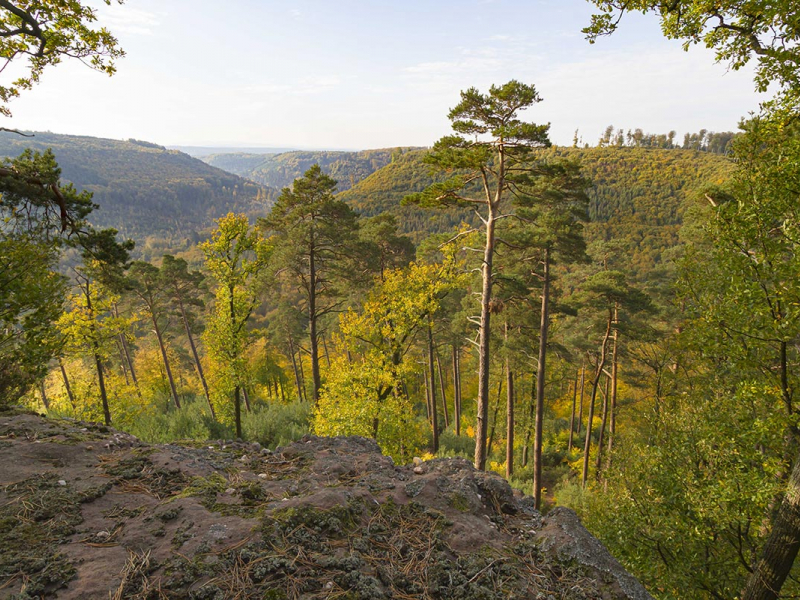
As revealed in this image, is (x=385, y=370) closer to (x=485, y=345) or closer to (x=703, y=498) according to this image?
(x=485, y=345)

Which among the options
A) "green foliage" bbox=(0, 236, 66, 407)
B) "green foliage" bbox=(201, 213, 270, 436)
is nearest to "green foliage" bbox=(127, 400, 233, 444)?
"green foliage" bbox=(201, 213, 270, 436)

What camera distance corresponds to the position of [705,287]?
18.5ft

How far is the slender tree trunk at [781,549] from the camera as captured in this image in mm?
4469

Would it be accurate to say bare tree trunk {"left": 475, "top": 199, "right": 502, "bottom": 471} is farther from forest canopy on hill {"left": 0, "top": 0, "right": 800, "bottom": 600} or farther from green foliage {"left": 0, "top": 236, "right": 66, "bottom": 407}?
green foliage {"left": 0, "top": 236, "right": 66, "bottom": 407}

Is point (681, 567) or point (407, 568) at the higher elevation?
point (407, 568)

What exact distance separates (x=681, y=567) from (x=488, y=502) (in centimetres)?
358

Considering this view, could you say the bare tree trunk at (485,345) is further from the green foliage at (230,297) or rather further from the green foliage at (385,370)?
the green foliage at (230,297)

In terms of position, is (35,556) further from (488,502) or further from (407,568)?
(488,502)

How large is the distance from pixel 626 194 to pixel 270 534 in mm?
139271

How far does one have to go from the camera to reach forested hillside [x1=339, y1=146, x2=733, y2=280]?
92688 millimetres

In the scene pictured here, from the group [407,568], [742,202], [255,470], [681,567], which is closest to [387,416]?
[255,470]

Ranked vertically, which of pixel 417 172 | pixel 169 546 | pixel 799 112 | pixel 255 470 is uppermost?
pixel 417 172

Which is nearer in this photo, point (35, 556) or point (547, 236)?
point (35, 556)

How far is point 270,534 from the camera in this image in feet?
10.6
